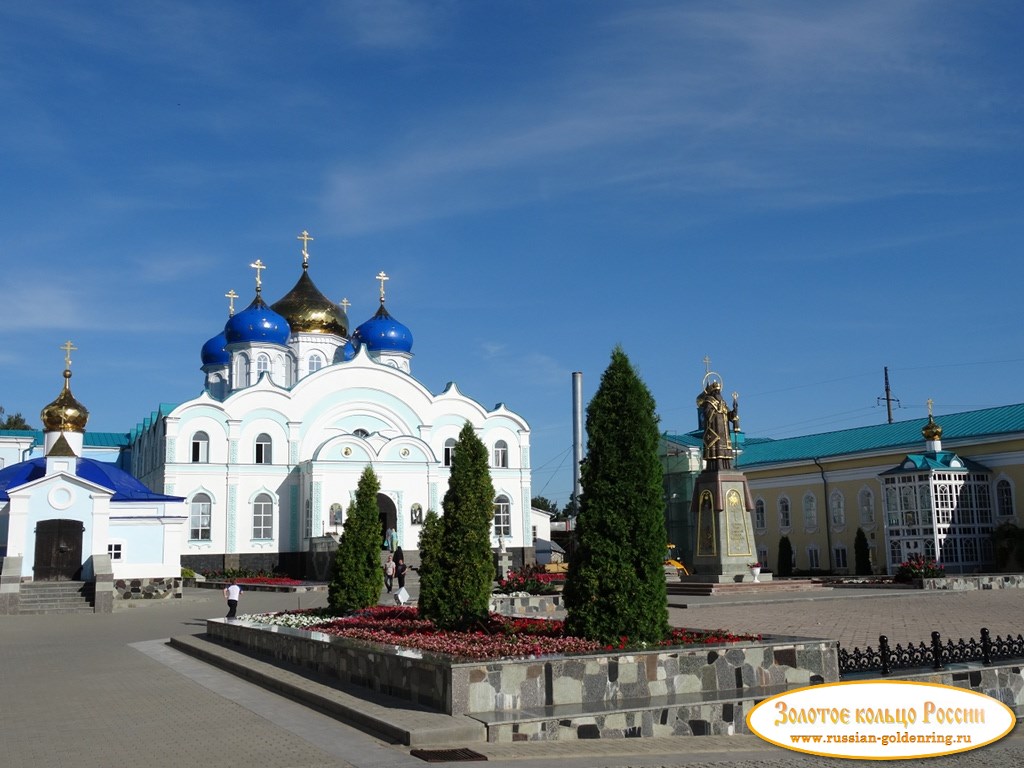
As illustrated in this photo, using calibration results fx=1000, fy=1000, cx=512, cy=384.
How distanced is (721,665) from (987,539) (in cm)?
2911

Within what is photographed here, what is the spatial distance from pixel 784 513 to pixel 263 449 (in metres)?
22.3

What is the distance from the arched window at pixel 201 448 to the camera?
132 feet

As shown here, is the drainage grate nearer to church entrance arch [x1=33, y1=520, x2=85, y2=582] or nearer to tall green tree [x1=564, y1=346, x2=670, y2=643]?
tall green tree [x1=564, y1=346, x2=670, y2=643]

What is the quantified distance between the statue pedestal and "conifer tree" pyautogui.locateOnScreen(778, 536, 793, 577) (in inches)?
493

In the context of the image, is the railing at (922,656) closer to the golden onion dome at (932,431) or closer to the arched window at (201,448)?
the golden onion dome at (932,431)

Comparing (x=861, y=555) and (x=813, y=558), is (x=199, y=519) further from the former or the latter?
(x=861, y=555)

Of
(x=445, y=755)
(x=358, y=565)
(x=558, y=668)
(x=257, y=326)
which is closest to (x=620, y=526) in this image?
(x=558, y=668)

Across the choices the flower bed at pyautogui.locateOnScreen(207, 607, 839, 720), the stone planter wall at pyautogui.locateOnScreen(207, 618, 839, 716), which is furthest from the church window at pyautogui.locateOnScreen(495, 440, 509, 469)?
→ the stone planter wall at pyautogui.locateOnScreen(207, 618, 839, 716)

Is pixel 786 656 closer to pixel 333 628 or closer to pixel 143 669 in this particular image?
pixel 333 628

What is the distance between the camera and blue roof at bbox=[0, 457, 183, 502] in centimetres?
3200

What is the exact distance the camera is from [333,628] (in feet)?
45.7

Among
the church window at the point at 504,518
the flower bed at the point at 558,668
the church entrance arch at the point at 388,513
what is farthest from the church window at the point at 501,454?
the flower bed at the point at 558,668

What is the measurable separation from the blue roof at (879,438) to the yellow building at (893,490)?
6cm

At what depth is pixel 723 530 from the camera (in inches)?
1123
